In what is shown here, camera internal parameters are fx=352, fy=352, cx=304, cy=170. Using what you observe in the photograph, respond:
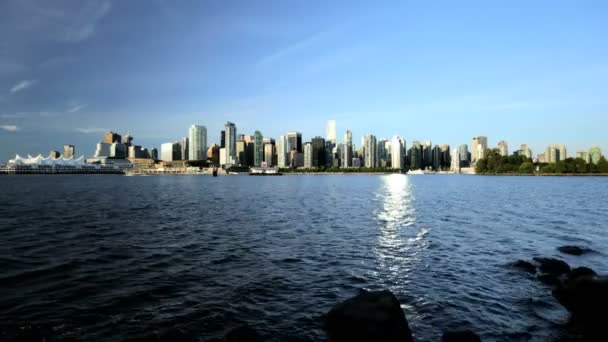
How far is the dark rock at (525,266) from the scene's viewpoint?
21.9 metres

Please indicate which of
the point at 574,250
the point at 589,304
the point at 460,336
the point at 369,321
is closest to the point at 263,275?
the point at 369,321

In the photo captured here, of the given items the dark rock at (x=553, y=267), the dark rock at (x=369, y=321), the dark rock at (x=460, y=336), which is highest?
the dark rock at (x=369, y=321)

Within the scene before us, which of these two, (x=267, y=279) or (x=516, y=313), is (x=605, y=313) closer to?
(x=516, y=313)

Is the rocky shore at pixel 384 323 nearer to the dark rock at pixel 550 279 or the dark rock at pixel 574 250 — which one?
the dark rock at pixel 550 279

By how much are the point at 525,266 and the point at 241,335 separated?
756 inches

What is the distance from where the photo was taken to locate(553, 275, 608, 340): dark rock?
44.4 feet

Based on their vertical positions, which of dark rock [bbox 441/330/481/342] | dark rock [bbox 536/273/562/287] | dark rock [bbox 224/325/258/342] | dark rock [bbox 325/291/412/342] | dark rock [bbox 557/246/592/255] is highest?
dark rock [bbox 325/291/412/342]

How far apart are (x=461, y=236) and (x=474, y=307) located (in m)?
19.6

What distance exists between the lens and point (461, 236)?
1342 inches

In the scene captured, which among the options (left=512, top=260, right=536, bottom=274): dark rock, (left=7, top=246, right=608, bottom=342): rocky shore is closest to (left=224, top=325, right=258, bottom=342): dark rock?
(left=7, top=246, right=608, bottom=342): rocky shore

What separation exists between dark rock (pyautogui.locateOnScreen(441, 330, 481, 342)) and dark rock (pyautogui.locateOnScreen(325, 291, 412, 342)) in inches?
59.1

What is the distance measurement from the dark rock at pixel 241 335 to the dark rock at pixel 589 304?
12295mm

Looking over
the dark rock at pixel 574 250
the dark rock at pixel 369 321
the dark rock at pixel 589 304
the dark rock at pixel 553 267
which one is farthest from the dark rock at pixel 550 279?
the dark rock at pixel 369 321

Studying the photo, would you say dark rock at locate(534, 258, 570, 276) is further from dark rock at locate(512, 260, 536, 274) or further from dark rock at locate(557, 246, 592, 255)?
dark rock at locate(557, 246, 592, 255)
